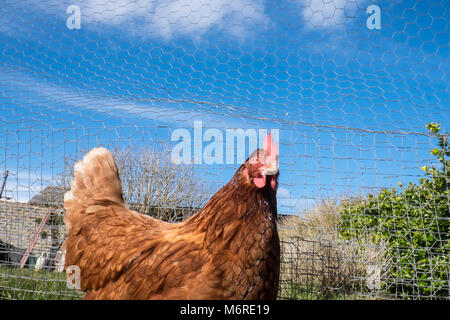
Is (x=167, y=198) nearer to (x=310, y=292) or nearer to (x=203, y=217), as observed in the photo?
(x=310, y=292)

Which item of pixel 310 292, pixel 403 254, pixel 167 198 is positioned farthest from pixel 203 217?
pixel 403 254

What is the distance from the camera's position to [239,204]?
4.23ft

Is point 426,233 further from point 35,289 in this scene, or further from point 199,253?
point 35,289

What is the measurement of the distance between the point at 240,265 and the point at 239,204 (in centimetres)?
24

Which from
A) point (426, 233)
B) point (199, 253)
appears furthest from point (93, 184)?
point (426, 233)

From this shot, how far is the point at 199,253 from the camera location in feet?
4.20

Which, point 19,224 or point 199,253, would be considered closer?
point 199,253

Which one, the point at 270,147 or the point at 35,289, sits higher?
the point at 270,147

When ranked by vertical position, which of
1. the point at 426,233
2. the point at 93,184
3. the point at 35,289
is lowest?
the point at 35,289

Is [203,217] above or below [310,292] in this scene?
above

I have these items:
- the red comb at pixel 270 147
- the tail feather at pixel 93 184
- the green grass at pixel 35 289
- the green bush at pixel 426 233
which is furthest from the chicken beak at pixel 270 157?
the green grass at pixel 35 289

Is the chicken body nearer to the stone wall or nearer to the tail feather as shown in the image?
the tail feather

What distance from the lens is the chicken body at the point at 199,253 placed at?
46.9 inches

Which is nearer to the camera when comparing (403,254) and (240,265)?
(240,265)
